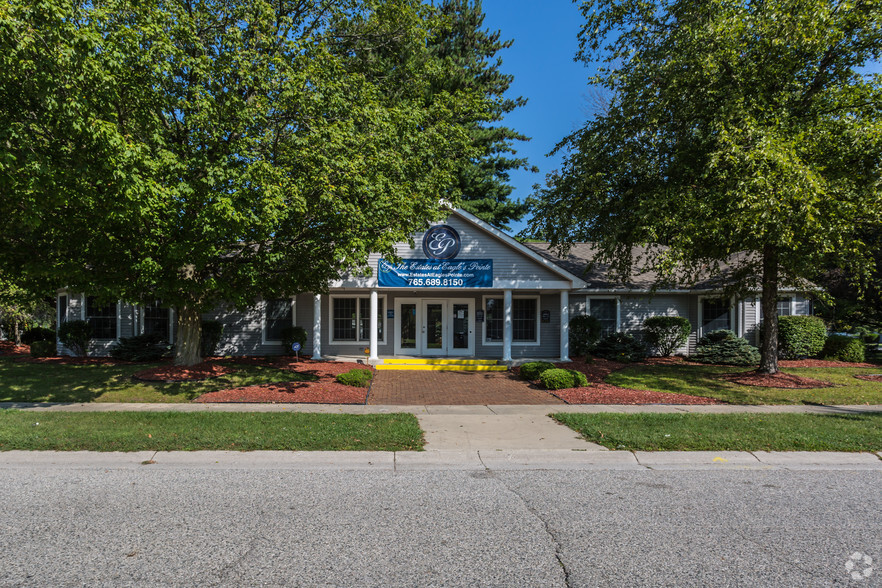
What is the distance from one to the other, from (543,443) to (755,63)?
10314mm

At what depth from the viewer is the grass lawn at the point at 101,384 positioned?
10.2 metres

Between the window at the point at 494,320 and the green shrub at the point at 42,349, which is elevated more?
the window at the point at 494,320

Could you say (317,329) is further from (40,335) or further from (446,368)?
(40,335)

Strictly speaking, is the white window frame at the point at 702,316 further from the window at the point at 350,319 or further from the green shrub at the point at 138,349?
the green shrub at the point at 138,349

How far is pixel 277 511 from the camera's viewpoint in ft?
15.0

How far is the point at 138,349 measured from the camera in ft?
55.0

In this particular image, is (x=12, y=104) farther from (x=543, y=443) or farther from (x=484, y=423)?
(x=543, y=443)

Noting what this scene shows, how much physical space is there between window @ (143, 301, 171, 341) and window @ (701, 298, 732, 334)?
806 inches

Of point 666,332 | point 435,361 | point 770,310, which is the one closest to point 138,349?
point 435,361

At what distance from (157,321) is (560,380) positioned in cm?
1483

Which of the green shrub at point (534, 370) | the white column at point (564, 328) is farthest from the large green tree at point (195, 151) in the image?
the white column at point (564, 328)

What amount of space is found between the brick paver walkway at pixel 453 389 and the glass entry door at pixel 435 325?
2665 mm

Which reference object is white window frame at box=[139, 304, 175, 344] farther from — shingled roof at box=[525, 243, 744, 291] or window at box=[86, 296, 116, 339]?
shingled roof at box=[525, 243, 744, 291]

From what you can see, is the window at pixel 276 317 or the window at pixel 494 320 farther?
A: the window at pixel 494 320
